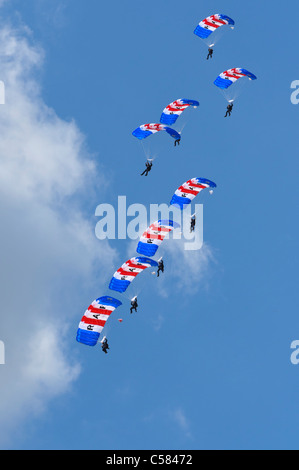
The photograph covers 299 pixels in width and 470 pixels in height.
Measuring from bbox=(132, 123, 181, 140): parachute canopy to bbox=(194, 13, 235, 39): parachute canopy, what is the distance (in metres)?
12.2

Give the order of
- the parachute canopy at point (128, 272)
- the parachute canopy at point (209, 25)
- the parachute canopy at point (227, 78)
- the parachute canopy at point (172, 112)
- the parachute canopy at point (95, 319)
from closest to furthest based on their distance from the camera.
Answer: the parachute canopy at point (95, 319)
the parachute canopy at point (128, 272)
the parachute canopy at point (172, 112)
the parachute canopy at point (227, 78)
the parachute canopy at point (209, 25)

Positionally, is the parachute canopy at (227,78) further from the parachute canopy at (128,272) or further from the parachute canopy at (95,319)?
the parachute canopy at (95,319)

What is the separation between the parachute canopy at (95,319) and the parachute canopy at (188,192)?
12229mm

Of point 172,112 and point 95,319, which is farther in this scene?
point 172,112

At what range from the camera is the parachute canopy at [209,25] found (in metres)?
89.3

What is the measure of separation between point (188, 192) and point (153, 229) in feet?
18.5

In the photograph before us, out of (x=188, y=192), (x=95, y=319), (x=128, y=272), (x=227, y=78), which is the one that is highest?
(x=227, y=78)

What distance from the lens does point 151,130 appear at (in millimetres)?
82438

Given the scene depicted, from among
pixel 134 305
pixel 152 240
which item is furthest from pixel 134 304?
pixel 152 240

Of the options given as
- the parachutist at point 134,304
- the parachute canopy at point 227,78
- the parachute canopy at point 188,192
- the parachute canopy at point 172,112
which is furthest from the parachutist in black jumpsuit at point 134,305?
the parachute canopy at point 227,78

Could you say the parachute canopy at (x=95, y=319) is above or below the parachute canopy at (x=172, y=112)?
below

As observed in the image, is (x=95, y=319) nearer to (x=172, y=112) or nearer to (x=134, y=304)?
(x=134, y=304)

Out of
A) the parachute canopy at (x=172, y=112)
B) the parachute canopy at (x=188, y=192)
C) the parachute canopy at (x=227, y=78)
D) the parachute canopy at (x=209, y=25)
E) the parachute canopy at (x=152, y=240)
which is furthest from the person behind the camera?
the parachute canopy at (x=209, y=25)

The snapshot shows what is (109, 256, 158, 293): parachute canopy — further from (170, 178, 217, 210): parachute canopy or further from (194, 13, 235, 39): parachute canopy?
(194, 13, 235, 39): parachute canopy
